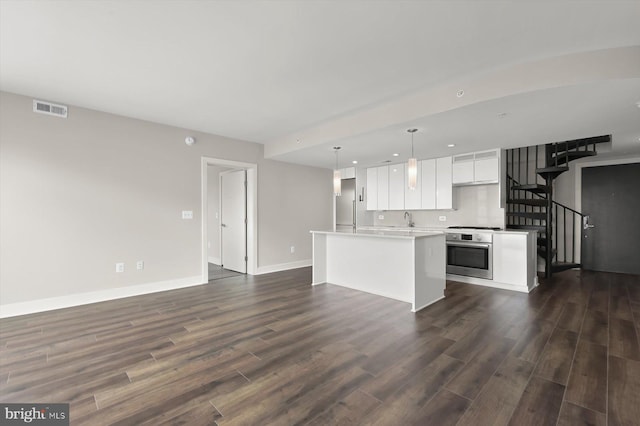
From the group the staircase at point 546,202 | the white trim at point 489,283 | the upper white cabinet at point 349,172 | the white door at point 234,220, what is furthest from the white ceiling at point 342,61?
the upper white cabinet at point 349,172

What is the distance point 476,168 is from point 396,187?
171cm

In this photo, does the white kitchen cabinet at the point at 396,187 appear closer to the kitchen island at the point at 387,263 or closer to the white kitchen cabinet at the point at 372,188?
the white kitchen cabinet at the point at 372,188

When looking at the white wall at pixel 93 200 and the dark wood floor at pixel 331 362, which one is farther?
the white wall at pixel 93 200

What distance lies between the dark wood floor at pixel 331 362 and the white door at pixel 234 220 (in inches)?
85.7

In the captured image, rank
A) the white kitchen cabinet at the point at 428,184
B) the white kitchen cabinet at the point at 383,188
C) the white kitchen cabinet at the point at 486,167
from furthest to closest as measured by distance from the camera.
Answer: the white kitchen cabinet at the point at 383,188
the white kitchen cabinet at the point at 428,184
the white kitchen cabinet at the point at 486,167

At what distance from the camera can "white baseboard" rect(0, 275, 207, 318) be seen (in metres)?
3.47

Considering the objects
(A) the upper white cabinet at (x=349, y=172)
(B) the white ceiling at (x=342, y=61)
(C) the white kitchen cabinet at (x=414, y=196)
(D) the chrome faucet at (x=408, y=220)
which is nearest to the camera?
(B) the white ceiling at (x=342, y=61)

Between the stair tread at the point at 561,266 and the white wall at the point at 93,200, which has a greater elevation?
the white wall at the point at 93,200

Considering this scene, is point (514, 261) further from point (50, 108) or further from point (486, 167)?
point (50, 108)

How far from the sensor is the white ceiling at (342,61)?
2.08 meters

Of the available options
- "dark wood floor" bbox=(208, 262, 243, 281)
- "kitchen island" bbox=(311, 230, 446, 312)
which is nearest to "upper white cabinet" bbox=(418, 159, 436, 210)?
"kitchen island" bbox=(311, 230, 446, 312)

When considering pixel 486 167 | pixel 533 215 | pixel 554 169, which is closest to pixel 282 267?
pixel 486 167

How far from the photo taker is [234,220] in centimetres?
624

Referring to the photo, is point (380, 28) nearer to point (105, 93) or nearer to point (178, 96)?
point (178, 96)
